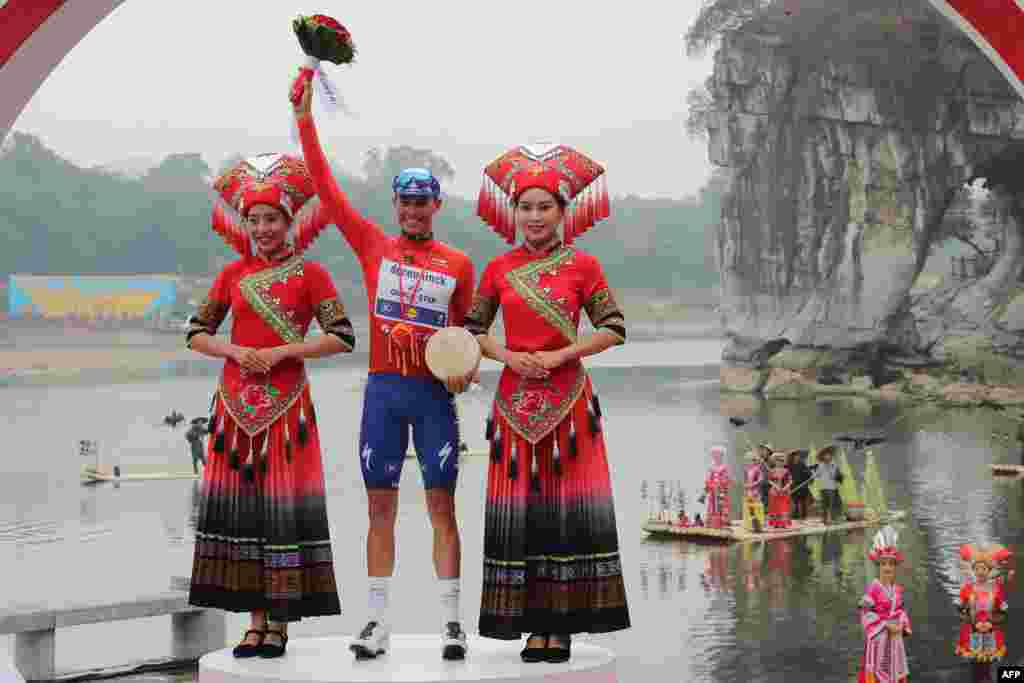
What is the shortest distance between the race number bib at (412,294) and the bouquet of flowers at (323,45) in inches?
23.5

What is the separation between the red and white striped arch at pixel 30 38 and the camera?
5.80m

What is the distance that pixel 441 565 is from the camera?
5.70m

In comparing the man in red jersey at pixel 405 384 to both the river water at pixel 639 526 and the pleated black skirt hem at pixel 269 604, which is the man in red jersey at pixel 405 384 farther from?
the river water at pixel 639 526

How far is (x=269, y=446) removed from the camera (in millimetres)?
5848

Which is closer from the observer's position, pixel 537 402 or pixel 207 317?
pixel 537 402

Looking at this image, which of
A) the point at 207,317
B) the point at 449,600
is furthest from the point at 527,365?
the point at 207,317

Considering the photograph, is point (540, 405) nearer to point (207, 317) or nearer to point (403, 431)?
point (403, 431)

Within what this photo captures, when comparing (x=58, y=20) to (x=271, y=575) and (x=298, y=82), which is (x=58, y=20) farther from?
(x=271, y=575)

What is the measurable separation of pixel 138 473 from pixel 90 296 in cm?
1128

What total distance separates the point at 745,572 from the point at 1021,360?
20820 millimetres

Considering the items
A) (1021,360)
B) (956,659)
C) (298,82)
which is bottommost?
(956,659)

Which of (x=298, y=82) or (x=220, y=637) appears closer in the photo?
(x=298, y=82)

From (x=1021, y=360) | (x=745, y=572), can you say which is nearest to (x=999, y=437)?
(x=1021, y=360)

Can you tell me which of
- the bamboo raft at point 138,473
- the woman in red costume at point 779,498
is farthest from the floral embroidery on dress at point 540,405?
the bamboo raft at point 138,473
